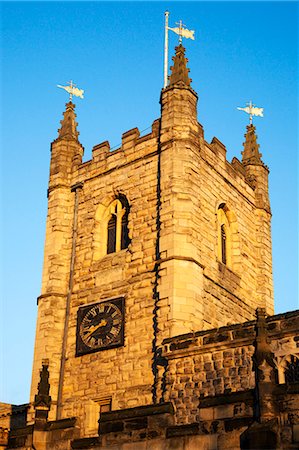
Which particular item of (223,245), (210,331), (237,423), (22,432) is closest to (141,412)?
(237,423)

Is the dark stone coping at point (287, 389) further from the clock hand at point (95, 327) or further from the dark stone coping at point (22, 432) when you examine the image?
the clock hand at point (95, 327)

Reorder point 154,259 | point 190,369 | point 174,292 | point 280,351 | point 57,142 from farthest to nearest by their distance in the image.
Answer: point 57,142 → point 154,259 → point 174,292 → point 190,369 → point 280,351

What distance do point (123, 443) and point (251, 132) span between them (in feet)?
64.3

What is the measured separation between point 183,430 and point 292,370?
5.47m

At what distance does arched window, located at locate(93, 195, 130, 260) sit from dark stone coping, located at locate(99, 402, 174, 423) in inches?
422

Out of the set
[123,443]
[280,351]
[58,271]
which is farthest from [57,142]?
[123,443]

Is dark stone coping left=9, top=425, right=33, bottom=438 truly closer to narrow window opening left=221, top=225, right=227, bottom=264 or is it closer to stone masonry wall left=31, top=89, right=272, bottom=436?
stone masonry wall left=31, top=89, right=272, bottom=436

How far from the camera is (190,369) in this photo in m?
18.1

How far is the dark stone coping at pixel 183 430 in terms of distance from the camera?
11.3 meters

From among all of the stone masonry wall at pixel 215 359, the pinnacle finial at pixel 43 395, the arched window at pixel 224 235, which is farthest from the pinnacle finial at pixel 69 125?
the pinnacle finial at pixel 43 395

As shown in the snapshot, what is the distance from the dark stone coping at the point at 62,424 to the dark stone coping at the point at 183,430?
8.05 feet

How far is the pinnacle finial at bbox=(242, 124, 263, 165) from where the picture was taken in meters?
28.4

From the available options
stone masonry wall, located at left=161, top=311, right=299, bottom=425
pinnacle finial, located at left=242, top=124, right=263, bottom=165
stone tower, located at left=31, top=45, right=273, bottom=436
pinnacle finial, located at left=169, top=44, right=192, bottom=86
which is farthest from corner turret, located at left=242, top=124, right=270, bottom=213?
stone masonry wall, located at left=161, top=311, right=299, bottom=425

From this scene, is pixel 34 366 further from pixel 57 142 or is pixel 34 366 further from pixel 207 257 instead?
pixel 57 142
